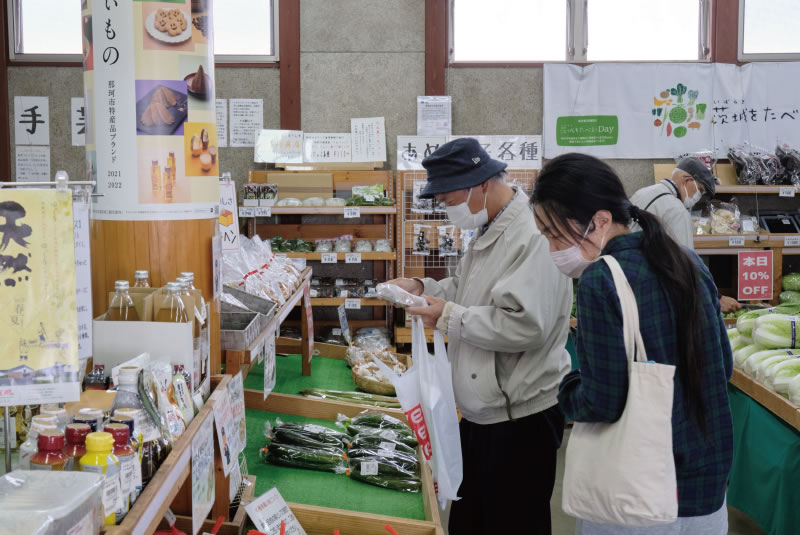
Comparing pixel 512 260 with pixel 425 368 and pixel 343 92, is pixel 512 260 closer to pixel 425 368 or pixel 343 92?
pixel 425 368

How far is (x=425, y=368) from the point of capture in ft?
7.61

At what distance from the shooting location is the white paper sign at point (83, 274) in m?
1.19

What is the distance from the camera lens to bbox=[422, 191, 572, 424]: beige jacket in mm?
2146

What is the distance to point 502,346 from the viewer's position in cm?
216

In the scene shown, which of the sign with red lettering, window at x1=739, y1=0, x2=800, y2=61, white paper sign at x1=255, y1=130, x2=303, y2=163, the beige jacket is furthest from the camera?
window at x1=739, y1=0, x2=800, y2=61

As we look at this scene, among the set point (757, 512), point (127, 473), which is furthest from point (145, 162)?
point (757, 512)

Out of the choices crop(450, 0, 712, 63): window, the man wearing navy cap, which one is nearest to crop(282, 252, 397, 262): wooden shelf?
crop(450, 0, 712, 63): window

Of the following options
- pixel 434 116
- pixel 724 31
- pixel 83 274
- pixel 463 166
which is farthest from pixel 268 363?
pixel 724 31

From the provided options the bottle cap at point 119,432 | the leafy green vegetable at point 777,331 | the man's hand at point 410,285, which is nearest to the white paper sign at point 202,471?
the bottle cap at point 119,432

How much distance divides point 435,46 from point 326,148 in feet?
4.12

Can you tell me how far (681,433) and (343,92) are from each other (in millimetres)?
4851

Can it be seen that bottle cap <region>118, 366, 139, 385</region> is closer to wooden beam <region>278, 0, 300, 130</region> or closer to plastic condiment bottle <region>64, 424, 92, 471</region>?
plastic condiment bottle <region>64, 424, 92, 471</region>

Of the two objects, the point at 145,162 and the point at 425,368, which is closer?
the point at 145,162

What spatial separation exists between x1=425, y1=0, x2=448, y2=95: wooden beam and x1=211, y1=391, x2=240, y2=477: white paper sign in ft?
15.0
